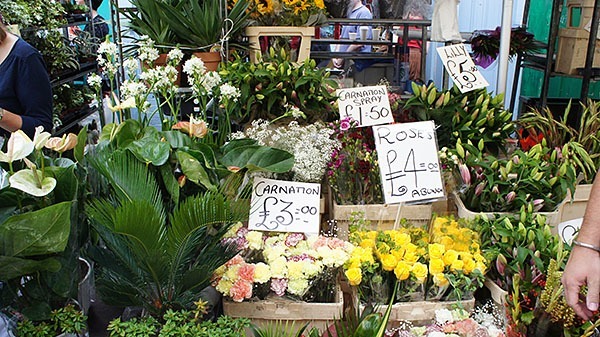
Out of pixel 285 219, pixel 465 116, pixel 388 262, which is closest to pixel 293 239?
pixel 285 219

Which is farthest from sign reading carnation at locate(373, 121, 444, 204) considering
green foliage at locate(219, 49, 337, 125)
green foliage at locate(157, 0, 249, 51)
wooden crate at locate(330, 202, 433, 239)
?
green foliage at locate(157, 0, 249, 51)

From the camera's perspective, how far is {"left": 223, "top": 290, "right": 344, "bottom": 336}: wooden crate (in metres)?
1.29

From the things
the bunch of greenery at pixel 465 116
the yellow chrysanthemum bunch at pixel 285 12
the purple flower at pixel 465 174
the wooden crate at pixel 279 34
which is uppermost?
the yellow chrysanthemum bunch at pixel 285 12

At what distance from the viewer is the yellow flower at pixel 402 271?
1.31 metres

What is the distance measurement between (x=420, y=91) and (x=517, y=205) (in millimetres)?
564

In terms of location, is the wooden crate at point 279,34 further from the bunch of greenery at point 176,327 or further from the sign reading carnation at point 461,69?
the bunch of greenery at point 176,327

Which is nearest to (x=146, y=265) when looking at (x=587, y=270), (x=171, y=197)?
(x=171, y=197)

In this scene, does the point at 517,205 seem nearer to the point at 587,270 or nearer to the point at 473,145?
the point at 473,145

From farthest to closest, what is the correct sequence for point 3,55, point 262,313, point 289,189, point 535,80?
point 535,80
point 3,55
point 289,189
point 262,313

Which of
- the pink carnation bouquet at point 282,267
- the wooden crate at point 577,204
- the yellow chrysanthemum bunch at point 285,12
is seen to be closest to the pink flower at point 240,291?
the pink carnation bouquet at point 282,267

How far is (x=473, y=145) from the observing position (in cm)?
181

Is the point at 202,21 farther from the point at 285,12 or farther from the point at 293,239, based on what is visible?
the point at 293,239

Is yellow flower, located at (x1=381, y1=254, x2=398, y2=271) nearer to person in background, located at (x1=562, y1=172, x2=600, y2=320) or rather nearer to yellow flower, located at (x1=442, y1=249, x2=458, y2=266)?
yellow flower, located at (x1=442, y1=249, x2=458, y2=266)

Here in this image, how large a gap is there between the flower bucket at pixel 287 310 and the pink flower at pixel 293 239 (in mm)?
171
